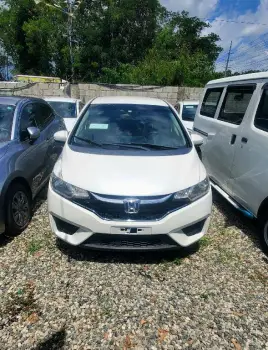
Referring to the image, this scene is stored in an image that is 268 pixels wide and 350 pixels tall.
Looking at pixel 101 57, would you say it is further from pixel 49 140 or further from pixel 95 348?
pixel 95 348

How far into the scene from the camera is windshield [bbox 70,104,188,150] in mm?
3574

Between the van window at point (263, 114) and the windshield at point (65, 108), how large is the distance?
644cm

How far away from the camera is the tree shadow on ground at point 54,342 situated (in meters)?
2.18

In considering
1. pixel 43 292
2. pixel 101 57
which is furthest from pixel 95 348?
pixel 101 57

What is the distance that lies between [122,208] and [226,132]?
234 cm

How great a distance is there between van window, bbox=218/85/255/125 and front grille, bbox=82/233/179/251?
207 centimetres

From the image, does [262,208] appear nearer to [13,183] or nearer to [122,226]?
[122,226]

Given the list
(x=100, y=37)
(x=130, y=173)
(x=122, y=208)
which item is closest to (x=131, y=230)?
(x=122, y=208)

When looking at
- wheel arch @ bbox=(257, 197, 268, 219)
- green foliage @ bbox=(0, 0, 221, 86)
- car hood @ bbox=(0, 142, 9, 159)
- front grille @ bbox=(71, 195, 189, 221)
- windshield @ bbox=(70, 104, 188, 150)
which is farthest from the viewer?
green foliage @ bbox=(0, 0, 221, 86)

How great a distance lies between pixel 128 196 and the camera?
2.65 metres

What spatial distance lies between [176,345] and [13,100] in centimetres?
390

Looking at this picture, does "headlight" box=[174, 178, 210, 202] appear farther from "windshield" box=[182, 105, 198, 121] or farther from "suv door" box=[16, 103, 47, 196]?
"windshield" box=[182, 105, 198, 121]

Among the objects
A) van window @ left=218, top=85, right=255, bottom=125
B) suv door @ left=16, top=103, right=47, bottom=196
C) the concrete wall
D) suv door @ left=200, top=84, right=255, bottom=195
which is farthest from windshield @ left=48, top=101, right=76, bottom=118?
van window @ left=218, top=85, right=255, bottom=125

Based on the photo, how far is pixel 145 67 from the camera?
17.0m
